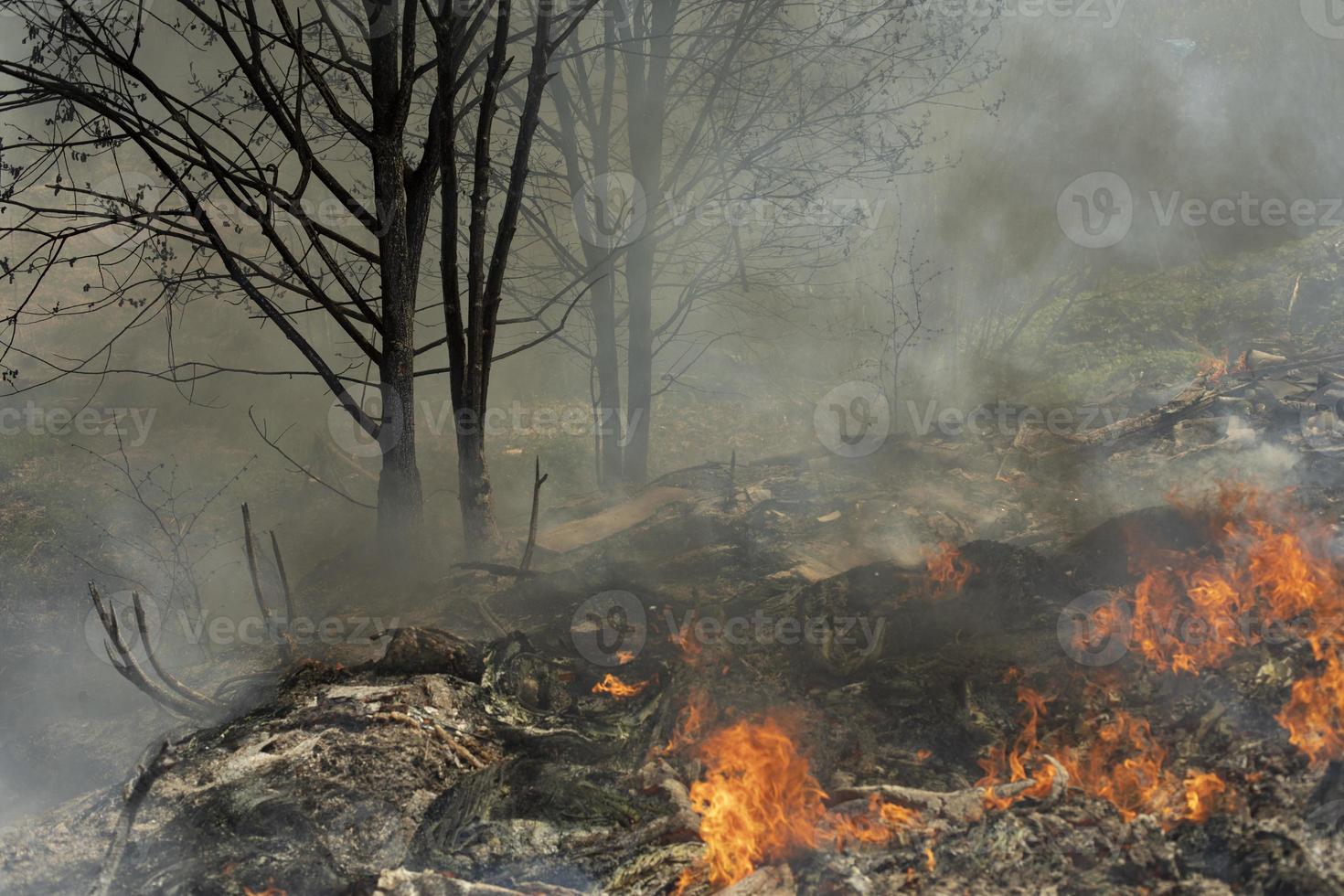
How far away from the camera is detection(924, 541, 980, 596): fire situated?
6156 millimetres

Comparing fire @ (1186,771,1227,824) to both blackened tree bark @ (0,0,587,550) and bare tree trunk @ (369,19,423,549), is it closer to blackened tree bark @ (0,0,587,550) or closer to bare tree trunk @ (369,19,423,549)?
blackened tree bark @ (0,0,587,550)

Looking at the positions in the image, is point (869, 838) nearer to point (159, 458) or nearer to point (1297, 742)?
point (1297, 742)

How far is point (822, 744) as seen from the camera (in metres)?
4.67

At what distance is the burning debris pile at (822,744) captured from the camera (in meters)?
3.86

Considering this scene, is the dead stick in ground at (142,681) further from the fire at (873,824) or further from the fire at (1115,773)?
the fire at (1115,773)

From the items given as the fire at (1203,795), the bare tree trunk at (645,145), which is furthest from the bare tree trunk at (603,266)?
the fire at (1203,795)

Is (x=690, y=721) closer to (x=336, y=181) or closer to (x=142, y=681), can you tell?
(x=142, y=681)

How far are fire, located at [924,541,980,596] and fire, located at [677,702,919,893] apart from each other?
2161 mm

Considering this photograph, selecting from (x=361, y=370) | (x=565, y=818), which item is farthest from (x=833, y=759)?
(x=361, y=370)

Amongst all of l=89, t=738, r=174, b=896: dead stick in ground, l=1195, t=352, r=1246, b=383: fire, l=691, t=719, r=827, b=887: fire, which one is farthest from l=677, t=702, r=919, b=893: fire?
l=1195, t=352, r=1246, b=383: fire

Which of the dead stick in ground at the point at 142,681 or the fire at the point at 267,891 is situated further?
the dead stick in ground at the point at 142,681

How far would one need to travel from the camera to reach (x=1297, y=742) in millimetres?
4031

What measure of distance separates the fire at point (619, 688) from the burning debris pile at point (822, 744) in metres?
0.02

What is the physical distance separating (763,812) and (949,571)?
2812mm
